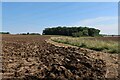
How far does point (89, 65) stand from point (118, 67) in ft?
4.12

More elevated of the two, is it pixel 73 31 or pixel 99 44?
pixel 73 31

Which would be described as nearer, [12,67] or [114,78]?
[114,78]

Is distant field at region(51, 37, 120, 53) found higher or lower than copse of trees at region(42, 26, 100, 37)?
lower

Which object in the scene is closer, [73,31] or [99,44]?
[99,44]

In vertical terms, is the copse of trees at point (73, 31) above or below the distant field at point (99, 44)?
above

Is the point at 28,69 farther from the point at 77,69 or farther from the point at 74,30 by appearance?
the point at 74,30

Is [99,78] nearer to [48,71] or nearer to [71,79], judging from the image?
[71,79]

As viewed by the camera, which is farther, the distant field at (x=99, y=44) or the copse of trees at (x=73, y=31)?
the copse of trees at (x=73, y=31)

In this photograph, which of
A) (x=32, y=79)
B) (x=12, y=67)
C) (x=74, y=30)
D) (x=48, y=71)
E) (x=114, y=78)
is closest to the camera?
(x=32, y=79)

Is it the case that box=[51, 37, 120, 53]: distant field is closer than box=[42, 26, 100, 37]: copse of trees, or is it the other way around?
box=[51, 37, 120, 53]: distant field

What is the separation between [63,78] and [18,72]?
1.91 meters

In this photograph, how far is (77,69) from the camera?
1186cm

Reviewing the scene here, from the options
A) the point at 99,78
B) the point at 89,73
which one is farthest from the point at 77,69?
the point at 99,78

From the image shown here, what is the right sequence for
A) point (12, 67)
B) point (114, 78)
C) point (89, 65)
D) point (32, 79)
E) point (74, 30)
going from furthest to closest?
point (74, 30), point (89, 65), point (12, 67), point (114, 78), point (32, 79)
